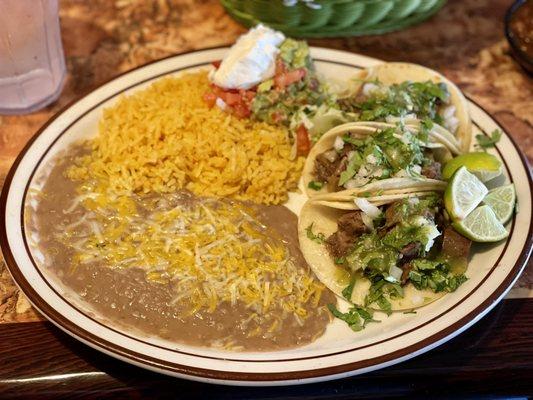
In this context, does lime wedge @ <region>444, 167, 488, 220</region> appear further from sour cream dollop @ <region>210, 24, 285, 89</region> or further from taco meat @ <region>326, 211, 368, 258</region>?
sour cream dollop @ <region>210, 24, 285, 89</region>

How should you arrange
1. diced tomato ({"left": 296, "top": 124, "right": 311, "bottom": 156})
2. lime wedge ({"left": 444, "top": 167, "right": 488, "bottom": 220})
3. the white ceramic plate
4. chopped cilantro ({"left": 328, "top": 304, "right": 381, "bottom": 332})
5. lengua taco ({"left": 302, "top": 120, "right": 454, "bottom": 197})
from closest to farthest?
the white ceramic plate < chopped cilantro ({"left": 328, "top": 304, "right": 381, "bottom": 332}) < lime wedge ({"left": 444, "top": 167, "right": 488, "bottom": 220}) < lengua taco ({"left": 302, "top": 120, "right": 454, "bottom": 197}) < diced tomato ({"left": 296, "top": 124, "right": 311, "bottom": 156})

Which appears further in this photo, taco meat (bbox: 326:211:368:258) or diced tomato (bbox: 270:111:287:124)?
diced tomato (bbox: 270:111:287:124)

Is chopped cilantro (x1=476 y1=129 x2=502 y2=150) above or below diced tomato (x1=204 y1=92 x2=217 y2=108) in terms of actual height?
below

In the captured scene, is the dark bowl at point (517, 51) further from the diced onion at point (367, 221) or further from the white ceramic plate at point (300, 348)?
the diced onion at point (367, 221)

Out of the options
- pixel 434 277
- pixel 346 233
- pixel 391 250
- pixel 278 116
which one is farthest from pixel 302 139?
pixel 434 277

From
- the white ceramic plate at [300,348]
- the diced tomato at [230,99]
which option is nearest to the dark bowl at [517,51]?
the white ceramic plate at [300,348]

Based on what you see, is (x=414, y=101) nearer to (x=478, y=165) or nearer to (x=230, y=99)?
(x=478, y=165)

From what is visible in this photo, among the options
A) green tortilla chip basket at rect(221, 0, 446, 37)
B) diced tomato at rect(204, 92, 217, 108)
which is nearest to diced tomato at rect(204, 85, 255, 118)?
diced tomato at rect(204, 92, 217, 108)
